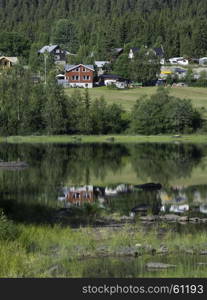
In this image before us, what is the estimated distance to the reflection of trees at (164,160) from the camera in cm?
5873

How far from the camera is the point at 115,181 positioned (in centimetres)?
5372

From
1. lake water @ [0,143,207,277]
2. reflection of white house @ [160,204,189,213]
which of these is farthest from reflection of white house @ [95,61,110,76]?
reflection of white house @ [160,204,189,213]

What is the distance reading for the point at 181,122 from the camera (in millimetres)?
105000

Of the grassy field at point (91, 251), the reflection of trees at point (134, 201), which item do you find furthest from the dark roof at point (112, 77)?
the grassy field at point (91, 251)

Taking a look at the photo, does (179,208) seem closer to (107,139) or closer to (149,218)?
(149,218)

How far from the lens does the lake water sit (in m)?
23.6

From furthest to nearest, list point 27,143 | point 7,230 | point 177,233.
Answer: point 27,143 < point 177,233 < point 7,230

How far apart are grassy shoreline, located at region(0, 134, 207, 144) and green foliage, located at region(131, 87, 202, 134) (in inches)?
114

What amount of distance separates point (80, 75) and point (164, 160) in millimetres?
81486

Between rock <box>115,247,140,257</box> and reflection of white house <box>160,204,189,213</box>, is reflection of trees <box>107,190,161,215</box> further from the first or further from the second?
rock <box>115,247,140,257</box>
